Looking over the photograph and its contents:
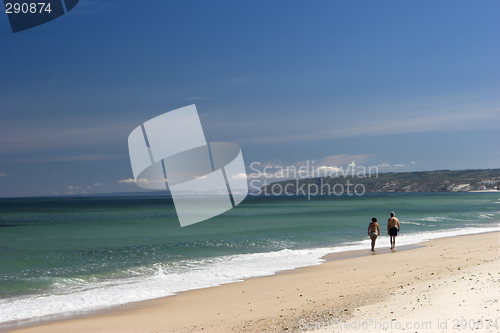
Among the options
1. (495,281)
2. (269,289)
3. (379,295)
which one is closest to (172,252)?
(269,289)

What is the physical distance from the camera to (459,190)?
647 ft

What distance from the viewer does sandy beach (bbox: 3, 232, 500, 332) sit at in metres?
5.75

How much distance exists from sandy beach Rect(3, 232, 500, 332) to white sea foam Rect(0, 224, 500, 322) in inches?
33.8

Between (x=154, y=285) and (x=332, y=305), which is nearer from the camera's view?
(x=332, y=305)

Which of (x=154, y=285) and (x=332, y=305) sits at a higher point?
(x=332, y=305)

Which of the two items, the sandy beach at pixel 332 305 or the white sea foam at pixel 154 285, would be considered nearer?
the sandy beach at pixel 332 305

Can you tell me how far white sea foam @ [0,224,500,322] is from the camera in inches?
353

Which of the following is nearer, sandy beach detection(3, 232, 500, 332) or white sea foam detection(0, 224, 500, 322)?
sandy beach detection(3, 232, 500, 332)

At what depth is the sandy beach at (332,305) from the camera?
18.9ft

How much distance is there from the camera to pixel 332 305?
7.26 metres

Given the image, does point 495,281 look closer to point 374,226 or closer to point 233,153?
point 233,153

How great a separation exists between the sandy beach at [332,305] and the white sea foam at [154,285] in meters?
0.86

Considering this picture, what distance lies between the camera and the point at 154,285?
36.3 ft

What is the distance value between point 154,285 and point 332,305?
19.6ft
